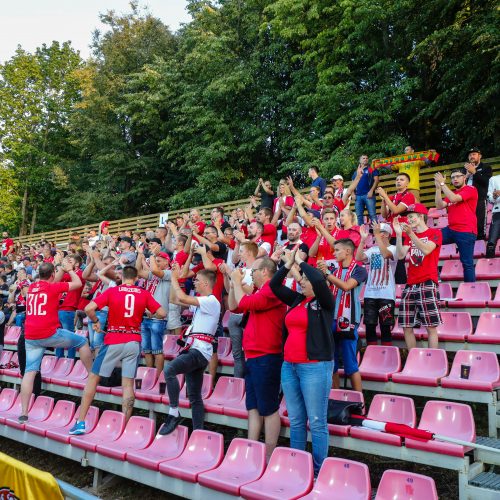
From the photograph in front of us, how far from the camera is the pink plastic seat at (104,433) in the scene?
17.7ft

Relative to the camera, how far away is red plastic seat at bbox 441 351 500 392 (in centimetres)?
441

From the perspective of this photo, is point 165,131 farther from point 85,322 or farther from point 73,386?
point 73,386

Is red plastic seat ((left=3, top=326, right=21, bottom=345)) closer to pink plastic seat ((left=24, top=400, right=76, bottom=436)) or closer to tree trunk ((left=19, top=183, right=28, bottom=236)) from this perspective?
pink plastic seat ((left=24, top=400, right=76, bottom=436))

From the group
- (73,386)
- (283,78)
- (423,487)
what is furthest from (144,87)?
(423,487)

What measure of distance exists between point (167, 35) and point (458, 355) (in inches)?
1094

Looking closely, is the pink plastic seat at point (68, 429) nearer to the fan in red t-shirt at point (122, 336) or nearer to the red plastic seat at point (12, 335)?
the fan in red t-shirt at point (122, 336)

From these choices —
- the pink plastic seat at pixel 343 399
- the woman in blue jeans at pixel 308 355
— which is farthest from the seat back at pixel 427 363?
the woman in blue jeans at pixel 308 355

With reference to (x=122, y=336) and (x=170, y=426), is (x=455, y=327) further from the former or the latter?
(x=122, y=336)

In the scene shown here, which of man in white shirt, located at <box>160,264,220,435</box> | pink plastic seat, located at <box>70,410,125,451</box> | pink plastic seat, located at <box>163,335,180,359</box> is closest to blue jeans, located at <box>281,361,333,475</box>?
man in white shirt, located at <box>160,264,220,435</box>

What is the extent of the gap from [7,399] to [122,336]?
2.96 meters

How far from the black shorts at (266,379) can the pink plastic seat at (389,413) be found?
26.8 inches

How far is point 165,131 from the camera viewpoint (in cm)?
2605

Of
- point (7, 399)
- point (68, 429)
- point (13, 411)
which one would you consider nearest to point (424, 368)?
point (68, 429)

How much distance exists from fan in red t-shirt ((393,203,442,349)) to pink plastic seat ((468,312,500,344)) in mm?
431
